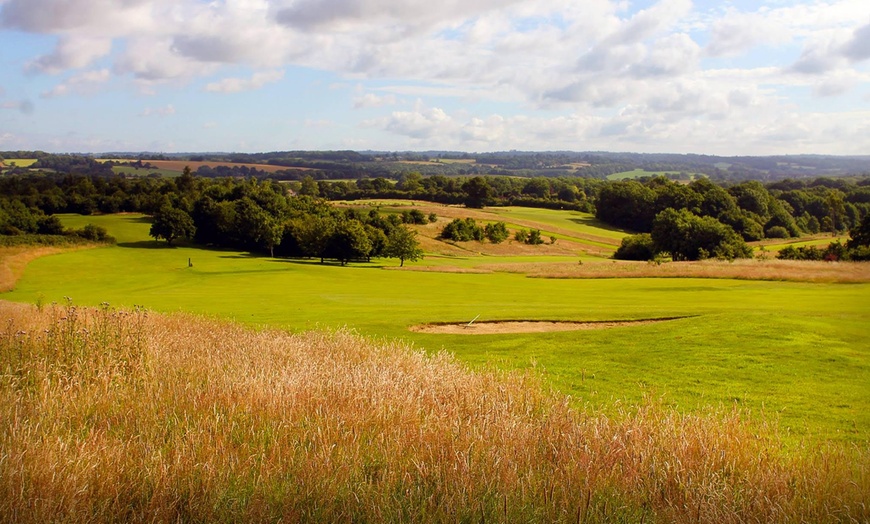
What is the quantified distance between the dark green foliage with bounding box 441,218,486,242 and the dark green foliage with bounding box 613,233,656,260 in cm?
2348

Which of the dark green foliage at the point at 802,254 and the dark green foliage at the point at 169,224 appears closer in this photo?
the dark green foliage at the point at 802,254

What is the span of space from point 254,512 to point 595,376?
829 cm

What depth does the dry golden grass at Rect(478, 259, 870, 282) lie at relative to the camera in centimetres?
4003

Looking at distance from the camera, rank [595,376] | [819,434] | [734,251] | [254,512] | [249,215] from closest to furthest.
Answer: [254,512] → [819,434] → [595,376] → [734,251] → [249,215]

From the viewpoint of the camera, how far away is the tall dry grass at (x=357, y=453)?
609cm

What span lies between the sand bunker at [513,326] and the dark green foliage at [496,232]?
274 feet

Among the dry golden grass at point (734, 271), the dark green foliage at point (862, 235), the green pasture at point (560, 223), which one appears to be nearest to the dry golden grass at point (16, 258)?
the dry golden grass at point (734, 271)

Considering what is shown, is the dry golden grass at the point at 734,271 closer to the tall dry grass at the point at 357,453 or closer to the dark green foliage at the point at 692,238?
the dark green foliage at the point at 692,238

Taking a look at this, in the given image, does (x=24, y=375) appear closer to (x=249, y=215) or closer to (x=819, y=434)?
(x=819, y=434)

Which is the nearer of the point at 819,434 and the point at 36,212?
the point at 819,434

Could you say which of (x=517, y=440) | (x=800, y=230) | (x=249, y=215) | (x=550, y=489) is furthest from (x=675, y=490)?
(x=800, y=230)

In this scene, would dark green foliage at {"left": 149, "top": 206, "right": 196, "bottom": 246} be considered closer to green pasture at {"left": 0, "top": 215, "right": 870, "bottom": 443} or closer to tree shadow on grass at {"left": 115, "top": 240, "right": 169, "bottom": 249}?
tree shadow on grass at {"left": 115, "top": 240, "right": 169, "bottom": 249}

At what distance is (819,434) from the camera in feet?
29.6

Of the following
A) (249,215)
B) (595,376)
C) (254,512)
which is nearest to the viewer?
(254,512)
